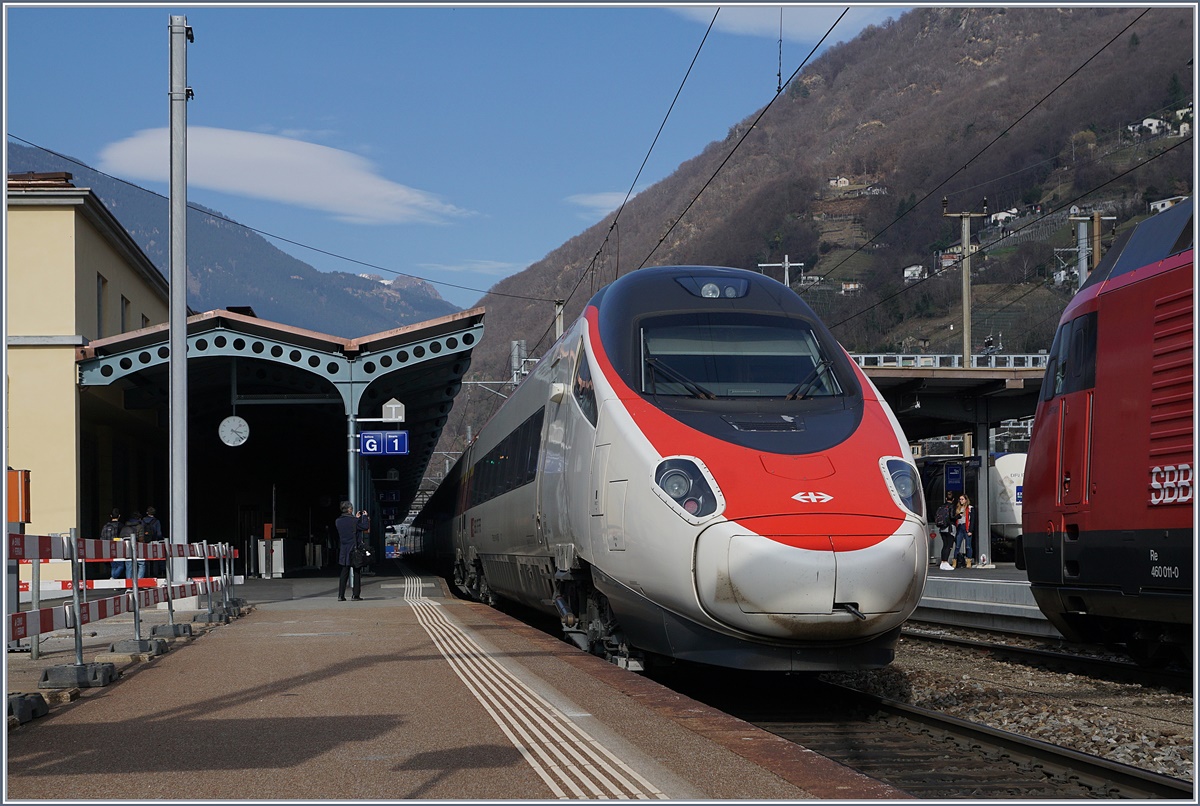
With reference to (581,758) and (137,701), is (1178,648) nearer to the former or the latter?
(581,758)

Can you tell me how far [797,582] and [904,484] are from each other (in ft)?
3.79

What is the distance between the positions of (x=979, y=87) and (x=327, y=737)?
461ft

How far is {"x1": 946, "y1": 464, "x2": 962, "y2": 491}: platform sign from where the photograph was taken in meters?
33.5

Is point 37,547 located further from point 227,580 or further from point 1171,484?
point 227,580

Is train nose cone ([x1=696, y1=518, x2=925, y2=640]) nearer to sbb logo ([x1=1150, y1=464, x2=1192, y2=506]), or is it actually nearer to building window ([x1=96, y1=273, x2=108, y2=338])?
sbb logo ([x1=1150, y1=464, x2=1192, y2=506])

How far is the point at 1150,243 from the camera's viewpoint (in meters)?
10.1

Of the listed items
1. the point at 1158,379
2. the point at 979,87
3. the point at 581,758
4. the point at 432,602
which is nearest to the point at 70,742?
the point at 581,758

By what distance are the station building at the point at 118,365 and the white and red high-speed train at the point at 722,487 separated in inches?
371

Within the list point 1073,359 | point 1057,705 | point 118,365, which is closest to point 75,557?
point 1057,705

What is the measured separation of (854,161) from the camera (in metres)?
126

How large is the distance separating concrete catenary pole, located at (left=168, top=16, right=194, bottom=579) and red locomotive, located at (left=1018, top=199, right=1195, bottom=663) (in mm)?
11528

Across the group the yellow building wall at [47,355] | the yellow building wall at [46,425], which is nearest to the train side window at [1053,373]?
the yellow building wall at [47,355]

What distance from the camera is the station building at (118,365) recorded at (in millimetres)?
24953

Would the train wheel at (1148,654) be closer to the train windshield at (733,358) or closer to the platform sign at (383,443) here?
the train windshield at (733,358)
